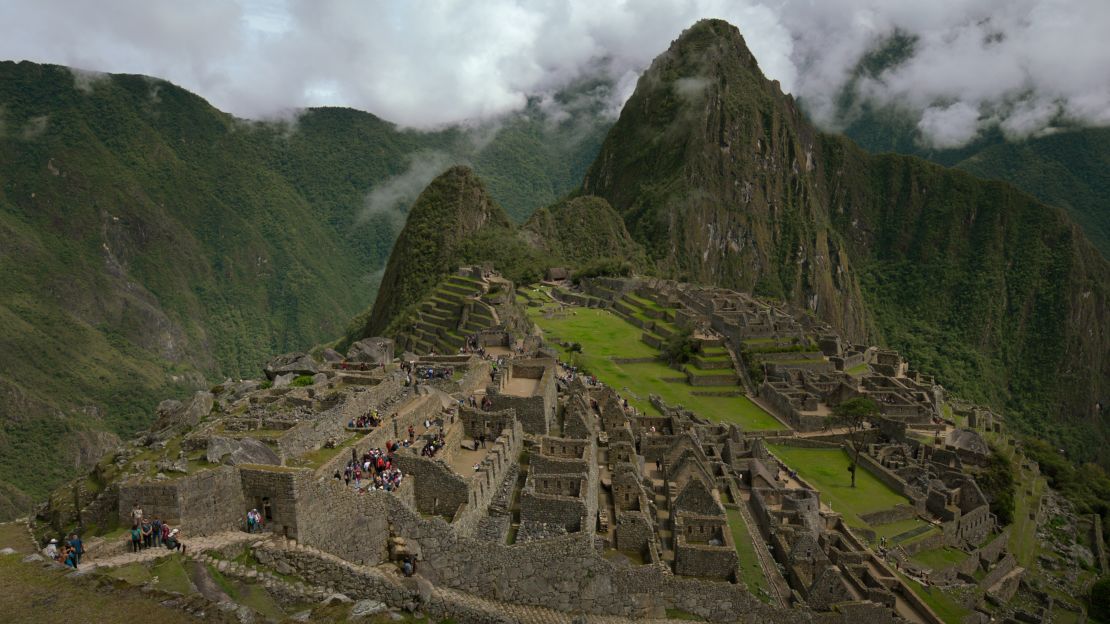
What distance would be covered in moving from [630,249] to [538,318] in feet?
303

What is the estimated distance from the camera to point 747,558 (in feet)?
78.5

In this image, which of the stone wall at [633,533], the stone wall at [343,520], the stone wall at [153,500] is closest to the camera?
the stone wall at [153,500]

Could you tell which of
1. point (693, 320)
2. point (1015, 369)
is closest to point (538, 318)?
point (693, 320)

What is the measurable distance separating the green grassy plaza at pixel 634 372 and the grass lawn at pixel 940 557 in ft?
48.1

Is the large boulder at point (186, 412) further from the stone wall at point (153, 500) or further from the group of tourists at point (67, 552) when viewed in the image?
the group of tourists at point (67, 552)

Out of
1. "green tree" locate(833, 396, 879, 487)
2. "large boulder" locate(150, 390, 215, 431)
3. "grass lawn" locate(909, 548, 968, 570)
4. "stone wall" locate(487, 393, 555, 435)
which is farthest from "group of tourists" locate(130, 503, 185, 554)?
"green tree" locate(833, 396, 879, 487)

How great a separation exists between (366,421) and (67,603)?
8.71m

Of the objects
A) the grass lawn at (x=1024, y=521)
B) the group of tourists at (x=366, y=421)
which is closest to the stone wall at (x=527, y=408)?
the group of tourists at (x=366, y=421)

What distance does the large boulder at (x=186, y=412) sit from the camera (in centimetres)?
2144

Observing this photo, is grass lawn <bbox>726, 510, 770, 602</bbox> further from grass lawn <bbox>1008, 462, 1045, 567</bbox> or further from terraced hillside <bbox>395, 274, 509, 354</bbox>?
terraced hillside <bbox>395, 274, 509, 354</bbox>

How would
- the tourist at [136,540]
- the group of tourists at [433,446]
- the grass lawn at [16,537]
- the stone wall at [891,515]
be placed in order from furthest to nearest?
the stone wall at [891,515], the group of tourists at [433,446], the grass lawn at [16,537], the tourist at [136,540]

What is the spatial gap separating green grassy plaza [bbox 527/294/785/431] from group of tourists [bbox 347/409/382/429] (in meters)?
24.6

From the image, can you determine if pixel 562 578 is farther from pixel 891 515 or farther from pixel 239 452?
pixel 891 515

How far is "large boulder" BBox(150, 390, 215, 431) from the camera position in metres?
21.4
